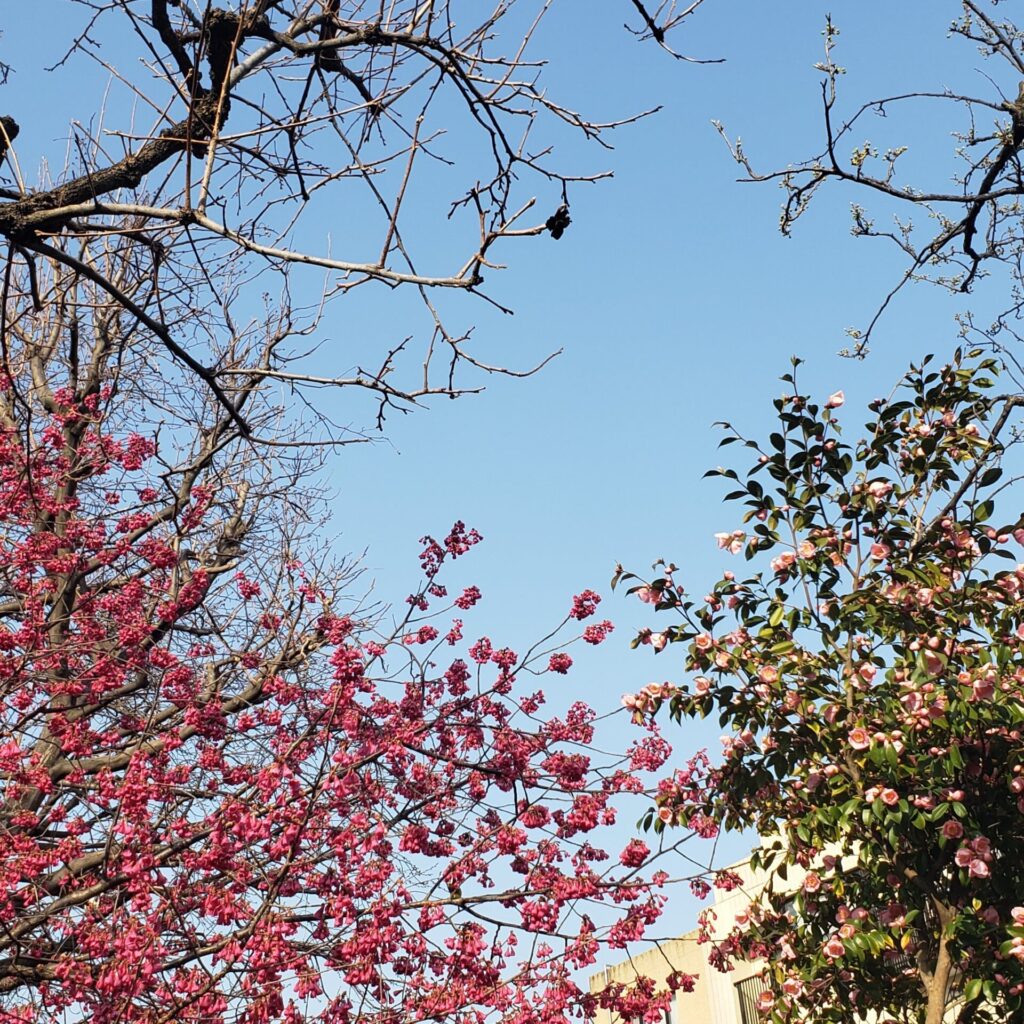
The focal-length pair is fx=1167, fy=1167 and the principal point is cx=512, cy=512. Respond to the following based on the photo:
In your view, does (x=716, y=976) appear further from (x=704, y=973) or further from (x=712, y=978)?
(x=704, y=973)

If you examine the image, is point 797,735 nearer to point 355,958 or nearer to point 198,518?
point 355,958

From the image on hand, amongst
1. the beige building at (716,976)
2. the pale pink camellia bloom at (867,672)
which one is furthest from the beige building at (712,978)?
the pale pink camellia bloom at (867,672)

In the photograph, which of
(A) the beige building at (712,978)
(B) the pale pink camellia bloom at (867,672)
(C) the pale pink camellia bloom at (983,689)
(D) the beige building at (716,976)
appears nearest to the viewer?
(C) the pale pink camellia bloom at (983,689)

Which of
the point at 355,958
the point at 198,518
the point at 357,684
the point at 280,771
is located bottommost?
the point at 355,958

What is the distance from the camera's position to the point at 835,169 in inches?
259

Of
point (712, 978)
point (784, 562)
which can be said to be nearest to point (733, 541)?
point (784, 562)

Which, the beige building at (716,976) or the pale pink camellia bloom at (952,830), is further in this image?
the beige building at (716,976)

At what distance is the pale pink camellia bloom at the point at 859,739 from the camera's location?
24.2 feet

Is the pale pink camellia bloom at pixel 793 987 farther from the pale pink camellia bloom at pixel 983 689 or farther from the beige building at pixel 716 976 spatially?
the beige building at pixel 716 976

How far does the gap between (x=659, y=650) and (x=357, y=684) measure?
230cm

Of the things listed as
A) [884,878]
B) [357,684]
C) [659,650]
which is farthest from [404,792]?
[884,878]

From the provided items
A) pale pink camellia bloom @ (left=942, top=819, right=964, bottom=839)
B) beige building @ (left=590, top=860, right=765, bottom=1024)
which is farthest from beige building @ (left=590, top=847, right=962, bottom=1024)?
pale pink camellia bloom @ (left=942, top=819, right=964, bottom=839)

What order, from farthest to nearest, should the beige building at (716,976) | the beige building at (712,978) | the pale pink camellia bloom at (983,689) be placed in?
the beige building at (712,978)
the beige building at (716,976)
the pale pink camellia bloom at (983,689)

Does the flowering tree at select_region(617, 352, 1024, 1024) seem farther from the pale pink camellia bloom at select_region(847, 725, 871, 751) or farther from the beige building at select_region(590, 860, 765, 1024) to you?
the beige building at select_region(590, 860, 765, 1024)
